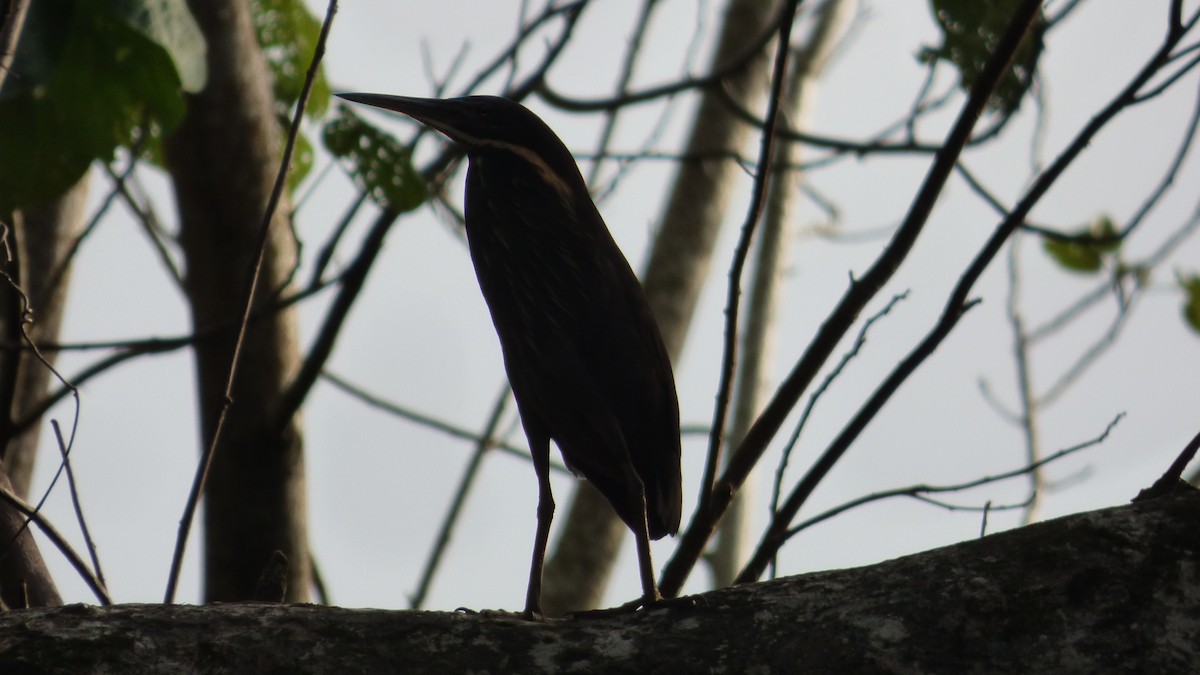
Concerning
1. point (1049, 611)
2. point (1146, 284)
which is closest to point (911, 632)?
point (1049, 611)

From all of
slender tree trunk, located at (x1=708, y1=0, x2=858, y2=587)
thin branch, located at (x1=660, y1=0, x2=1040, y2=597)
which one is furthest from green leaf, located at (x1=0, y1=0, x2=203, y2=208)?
slender tree trunk, located at (x1=708, y1=0, x2=858, y2=587)

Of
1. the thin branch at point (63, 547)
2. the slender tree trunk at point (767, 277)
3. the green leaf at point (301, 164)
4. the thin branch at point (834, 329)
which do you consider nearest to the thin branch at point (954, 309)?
the thin branch at point (834, 329)

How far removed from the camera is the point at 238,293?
4.80m

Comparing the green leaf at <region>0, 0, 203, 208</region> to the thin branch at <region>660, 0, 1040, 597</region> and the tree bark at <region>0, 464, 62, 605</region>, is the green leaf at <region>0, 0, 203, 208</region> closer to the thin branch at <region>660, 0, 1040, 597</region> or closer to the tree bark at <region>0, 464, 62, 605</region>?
the tree bark at <region>0, 464, 62, 605</region>

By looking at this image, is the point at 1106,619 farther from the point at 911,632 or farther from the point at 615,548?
the point at 615,548

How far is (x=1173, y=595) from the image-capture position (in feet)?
7.67

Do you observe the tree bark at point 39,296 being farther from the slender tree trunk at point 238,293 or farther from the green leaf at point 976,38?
the green leaf at point 976,38

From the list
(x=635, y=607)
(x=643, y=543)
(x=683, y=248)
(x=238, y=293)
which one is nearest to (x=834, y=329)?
(x=643, y=543)

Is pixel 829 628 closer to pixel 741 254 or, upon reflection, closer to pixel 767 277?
pixel 741 254

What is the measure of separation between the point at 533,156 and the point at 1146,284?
4035 mm

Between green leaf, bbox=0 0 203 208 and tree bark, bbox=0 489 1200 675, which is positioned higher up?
green leaf, bbox=0 0 203 208

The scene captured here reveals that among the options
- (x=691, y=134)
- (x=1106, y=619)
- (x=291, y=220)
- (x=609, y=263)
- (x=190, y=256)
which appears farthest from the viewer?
(x=691, y=134)

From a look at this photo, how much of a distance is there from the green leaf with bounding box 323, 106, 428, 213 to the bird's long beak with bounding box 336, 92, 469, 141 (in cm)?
15

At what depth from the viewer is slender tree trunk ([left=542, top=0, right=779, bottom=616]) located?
20.3 feet
